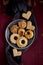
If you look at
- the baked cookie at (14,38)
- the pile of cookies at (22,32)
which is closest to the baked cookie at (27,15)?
the pile of cookies at (22,32)

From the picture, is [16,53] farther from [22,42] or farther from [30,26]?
[30,26]

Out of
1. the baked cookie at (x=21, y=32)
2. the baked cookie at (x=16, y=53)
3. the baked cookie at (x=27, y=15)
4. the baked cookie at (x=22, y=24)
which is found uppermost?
the baked cookie at (x=27, y=15)

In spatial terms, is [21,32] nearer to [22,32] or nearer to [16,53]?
[22,32]

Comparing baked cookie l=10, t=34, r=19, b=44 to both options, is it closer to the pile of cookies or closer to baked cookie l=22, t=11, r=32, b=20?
the pile of cookies

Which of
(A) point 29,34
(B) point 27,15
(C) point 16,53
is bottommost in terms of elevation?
(C) point 16,53

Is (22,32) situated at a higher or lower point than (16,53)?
higher

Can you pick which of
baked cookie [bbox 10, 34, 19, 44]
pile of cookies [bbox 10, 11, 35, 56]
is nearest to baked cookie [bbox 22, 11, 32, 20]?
pile of cookies [bbox 10, 11, 35, 56]

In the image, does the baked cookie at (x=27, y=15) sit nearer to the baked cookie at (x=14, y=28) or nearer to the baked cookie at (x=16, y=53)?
the baked cookie at (x=14, y=28)

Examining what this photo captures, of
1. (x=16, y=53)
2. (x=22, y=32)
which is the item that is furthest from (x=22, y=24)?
(x=16, y=53)

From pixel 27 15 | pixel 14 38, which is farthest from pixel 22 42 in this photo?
pixel 27 15

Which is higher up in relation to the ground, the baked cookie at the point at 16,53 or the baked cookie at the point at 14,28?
the baked cookie at the point at 14,28
